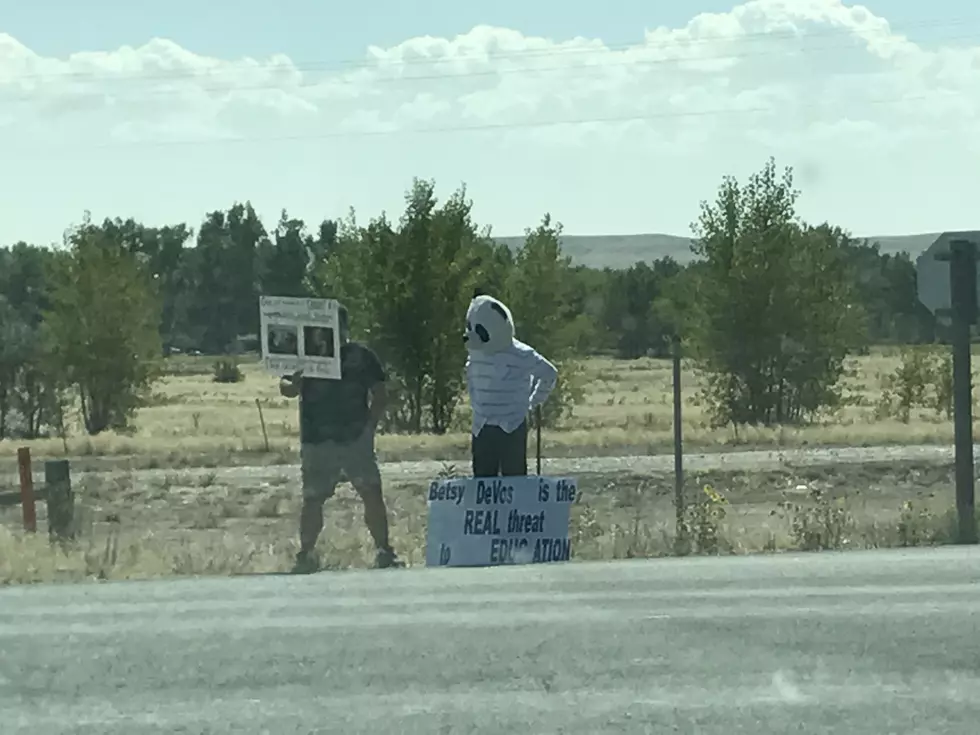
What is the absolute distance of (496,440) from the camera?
11477mm

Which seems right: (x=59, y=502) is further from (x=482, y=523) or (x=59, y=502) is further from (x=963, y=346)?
(x=963, y=346)

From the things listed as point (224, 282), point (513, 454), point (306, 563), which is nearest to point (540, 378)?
point (513, 454)

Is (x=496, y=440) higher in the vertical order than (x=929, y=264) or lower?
lower

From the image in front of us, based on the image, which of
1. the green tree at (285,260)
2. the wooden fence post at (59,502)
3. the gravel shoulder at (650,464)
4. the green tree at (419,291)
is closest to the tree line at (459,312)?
the green tree at (419,291)

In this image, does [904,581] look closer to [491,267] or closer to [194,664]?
[194,664]

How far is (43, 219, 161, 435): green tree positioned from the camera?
1625 inches

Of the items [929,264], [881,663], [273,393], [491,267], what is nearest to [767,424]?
[491,267]

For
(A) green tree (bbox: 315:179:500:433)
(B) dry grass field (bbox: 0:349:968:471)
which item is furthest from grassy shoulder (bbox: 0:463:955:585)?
(A) green tree (bbox: 315:179:500:433)

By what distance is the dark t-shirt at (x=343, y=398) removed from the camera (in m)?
11.8

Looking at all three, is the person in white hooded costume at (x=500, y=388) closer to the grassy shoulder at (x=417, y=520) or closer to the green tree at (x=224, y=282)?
the grassy shoulder at (x=417, y=520)

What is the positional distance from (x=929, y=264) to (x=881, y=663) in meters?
6.24

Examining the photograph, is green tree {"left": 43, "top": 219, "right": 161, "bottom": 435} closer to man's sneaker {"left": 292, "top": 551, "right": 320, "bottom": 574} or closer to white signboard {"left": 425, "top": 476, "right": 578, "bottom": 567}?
man's sneaker {"left": 292, "top": 551, "right": 320, "bottom": 574}

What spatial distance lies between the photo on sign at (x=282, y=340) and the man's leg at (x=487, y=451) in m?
1.49

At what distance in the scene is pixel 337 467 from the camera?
1177 centimetres
